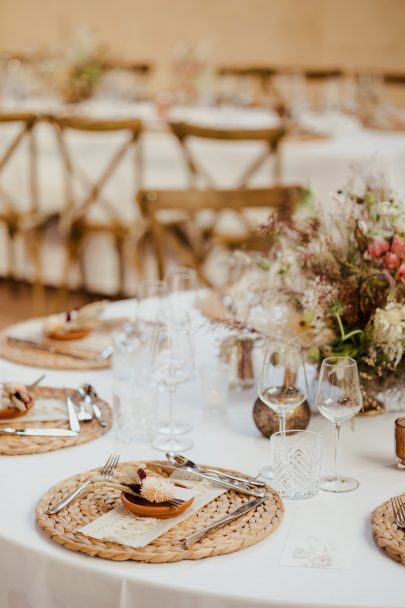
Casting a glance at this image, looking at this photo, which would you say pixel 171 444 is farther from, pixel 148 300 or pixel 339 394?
pixel 148 300

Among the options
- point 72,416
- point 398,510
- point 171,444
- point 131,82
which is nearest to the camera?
point 398,510

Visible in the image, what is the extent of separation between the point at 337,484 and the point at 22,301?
435 cm

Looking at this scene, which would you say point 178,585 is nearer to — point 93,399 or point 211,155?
point 93,399

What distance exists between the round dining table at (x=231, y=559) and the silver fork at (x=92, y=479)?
0.04 m

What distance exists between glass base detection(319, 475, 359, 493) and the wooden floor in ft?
12.5

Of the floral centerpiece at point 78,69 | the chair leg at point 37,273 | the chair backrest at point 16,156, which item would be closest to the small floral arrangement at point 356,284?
the chair backrest at point 16,156

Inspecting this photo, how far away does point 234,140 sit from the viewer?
4387mm

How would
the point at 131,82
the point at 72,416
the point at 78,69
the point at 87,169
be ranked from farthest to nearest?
the point at 131,82
the point at 78,69
the point at 87,169
the point at 72,416

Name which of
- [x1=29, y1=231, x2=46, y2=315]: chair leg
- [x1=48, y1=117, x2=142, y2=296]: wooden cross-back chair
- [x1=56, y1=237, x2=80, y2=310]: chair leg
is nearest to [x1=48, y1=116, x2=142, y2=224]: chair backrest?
[x1=48, y1=117, x2=142, y2=296]: wooden cross-back chair

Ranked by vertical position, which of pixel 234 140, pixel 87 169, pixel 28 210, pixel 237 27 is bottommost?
pixel 28 210

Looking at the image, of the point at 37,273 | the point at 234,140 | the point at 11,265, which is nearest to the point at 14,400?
the point at 234,140

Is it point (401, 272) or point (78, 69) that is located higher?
point (78, 69)

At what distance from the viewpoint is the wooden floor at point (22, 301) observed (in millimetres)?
5414

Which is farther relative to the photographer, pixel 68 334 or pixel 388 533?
pixel 68 334
